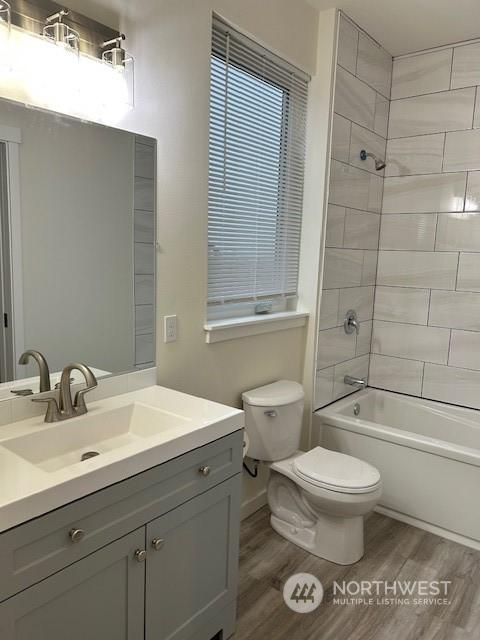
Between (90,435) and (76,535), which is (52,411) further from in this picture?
(76,535)

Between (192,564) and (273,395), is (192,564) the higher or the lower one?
the lower one

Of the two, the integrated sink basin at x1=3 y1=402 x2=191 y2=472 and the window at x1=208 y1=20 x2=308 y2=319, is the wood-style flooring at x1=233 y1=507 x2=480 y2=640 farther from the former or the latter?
the window at x1=208 y1=20 x2=308 y2=319

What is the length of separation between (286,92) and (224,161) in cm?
72

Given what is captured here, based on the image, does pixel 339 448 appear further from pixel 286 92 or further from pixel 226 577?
pixel 286 92

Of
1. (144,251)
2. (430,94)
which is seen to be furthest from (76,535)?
(430,94)

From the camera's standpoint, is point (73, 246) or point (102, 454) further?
point (73, 246)

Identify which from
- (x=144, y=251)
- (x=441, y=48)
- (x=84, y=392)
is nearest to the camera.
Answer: (x=84, y=392)

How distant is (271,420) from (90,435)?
104 cm

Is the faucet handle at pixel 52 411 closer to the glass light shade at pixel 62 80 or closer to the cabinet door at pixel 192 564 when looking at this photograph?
the cabinet door at pixel 192 564

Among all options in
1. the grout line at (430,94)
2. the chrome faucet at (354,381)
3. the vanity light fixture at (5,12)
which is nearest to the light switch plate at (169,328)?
the vanity light fixture at (5,12)

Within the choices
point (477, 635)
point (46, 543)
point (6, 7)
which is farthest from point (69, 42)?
point (477, 635)

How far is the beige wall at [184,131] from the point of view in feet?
6.06

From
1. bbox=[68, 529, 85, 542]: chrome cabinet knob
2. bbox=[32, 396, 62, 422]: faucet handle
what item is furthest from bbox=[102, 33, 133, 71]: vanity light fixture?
bbox=[68, 529, 85, 542]: chrome cabinet knob

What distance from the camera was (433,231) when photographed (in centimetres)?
321
